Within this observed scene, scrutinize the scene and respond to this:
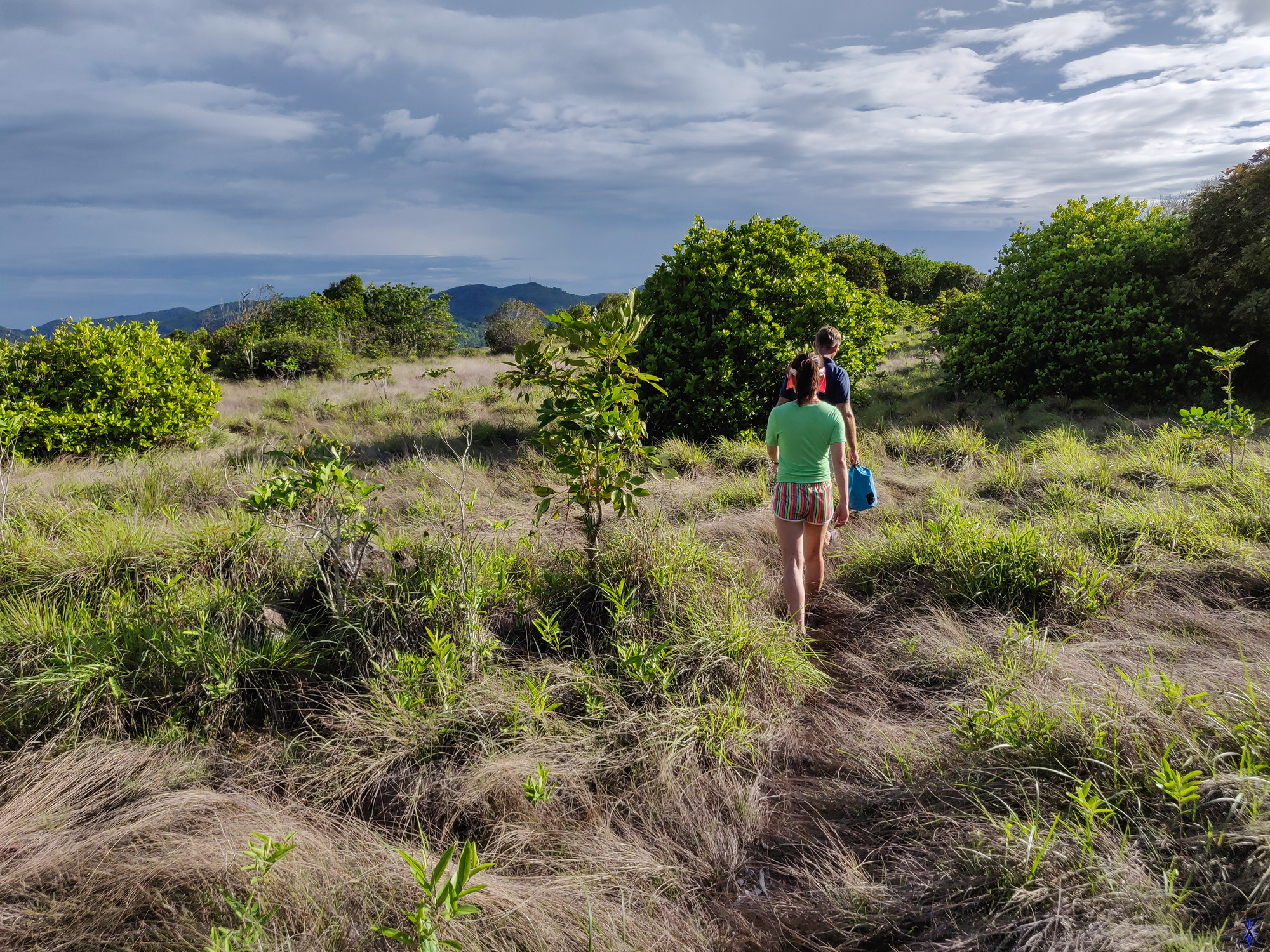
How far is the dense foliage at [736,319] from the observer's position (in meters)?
8.30

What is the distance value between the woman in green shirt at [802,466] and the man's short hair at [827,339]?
4.51 ft

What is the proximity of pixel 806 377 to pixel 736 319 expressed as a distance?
4.63m

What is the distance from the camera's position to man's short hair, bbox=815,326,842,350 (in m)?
5.27

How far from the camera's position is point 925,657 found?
3.52 m

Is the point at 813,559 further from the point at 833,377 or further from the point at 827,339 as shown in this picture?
the point at 827,339

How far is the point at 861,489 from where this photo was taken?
15.0 ft

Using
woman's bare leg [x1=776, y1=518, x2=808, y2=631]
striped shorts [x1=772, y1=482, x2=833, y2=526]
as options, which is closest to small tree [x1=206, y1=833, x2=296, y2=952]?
woman's bare leg [x1=776, y1=518, x2=808, y2=631]

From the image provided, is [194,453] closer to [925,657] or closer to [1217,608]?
[925,657]

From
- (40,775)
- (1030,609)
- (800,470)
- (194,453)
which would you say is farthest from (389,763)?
(194,453)

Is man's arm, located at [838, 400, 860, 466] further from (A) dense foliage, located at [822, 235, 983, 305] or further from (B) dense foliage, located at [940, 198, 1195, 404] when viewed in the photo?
(A) dense foliage, located at [822, 235, 983, 305]

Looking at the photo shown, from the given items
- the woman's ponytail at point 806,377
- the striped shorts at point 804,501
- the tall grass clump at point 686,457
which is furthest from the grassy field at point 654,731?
the tall grass clump at point 686,457

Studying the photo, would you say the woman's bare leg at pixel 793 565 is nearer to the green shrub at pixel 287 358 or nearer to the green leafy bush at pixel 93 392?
the green leafy bush at pixel 93 392

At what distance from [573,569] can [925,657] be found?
216cm

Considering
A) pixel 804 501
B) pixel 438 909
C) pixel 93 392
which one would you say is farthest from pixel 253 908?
pixel 93 392
